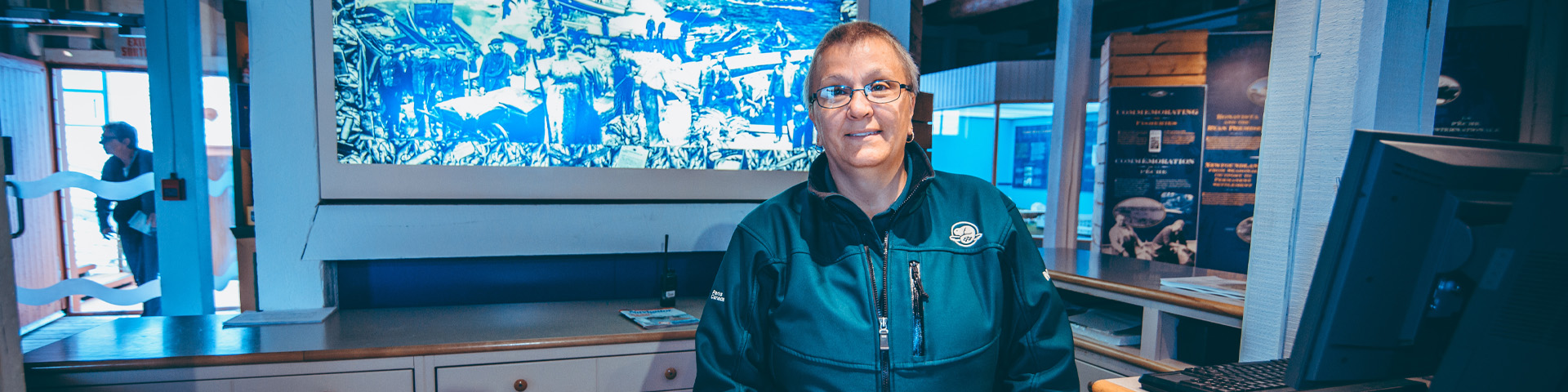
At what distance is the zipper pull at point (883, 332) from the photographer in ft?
3.81

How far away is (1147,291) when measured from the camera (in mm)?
1893

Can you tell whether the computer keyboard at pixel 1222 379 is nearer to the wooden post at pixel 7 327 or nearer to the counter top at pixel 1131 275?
the counter top at pixel 1131 275

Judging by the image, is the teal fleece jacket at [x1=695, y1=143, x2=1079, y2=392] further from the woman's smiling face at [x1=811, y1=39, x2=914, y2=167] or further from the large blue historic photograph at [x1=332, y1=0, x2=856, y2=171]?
the large blue historic photograph at [x1=332, y1=0, x2=856, y2=171]

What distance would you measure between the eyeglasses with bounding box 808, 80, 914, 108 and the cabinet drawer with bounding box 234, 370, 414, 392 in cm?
141

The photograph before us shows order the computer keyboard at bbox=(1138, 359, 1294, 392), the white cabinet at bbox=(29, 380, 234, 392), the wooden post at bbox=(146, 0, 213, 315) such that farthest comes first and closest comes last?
1. the wooden post at bbox=(146, 0, 213, 315)
2. the white cabinet at bbox=(29, 380, 234, 392)
3. the computer keyboard at bbox=(1138, 359, 1294, 392)

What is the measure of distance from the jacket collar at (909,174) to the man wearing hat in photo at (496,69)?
53.1 inches

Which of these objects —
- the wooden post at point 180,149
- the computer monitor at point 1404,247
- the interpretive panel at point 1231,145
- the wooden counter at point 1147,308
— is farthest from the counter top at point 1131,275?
the wooden post at point 180,149

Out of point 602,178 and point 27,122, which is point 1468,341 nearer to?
point 602,178

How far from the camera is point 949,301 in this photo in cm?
119

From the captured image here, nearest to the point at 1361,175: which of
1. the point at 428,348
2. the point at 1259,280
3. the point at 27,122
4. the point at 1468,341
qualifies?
the point at 1468,341

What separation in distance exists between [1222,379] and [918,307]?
22.0 inches

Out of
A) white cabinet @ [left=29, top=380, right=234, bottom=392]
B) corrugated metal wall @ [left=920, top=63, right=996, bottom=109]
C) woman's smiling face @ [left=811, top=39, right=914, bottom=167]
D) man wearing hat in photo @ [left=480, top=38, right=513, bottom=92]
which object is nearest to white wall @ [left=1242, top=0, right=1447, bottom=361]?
woman's smiling face @ [left=811, top=39, right=914, bottom=167]

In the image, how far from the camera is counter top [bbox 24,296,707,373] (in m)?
1.58

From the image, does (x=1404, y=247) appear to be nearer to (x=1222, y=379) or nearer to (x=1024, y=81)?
(x=1222, y=379)
